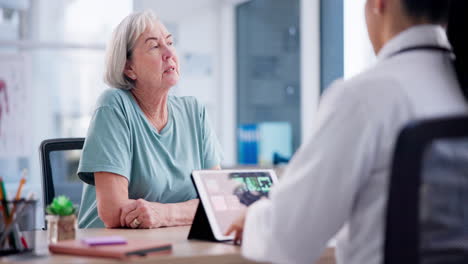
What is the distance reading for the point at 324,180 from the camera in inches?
41.6

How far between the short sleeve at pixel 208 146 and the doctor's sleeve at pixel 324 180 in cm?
116

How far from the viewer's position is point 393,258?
3.23ft

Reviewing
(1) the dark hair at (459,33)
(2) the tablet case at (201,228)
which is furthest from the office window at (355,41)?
(1) the dark hair at (459,33)

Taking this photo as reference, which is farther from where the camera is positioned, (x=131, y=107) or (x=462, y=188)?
(x=131, y=107)

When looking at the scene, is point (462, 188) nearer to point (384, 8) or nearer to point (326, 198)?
point (326, 198)

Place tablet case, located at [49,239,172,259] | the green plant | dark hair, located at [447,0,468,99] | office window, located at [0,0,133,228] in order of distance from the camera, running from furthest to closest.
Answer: office window, located at [0,0,133,228] < the green plant < tablet case, located at [49,239,172,259] < dark hair, located at [447,0,468,99]

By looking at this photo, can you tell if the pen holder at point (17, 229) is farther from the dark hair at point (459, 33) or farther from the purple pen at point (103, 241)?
the dark hair at point (459, 33)

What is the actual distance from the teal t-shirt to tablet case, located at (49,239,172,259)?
0.56 m

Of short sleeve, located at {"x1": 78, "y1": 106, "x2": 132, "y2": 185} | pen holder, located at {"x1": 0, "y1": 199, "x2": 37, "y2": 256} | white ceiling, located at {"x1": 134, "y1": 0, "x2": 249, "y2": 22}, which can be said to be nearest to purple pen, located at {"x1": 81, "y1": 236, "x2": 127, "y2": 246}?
pen holder, located at {"x1": 0, "y1": 199, "x2": 37, "y2": 256}

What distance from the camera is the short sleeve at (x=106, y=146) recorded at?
1.93 meters

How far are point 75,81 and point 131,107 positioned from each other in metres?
2.98

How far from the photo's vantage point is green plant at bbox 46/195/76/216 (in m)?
1.48

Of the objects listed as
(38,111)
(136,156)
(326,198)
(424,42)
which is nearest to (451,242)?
(326,198)

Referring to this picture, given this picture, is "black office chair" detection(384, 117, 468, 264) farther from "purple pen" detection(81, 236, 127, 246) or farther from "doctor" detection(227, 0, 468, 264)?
"purple pen" detection(81, 236, 127, 246)
